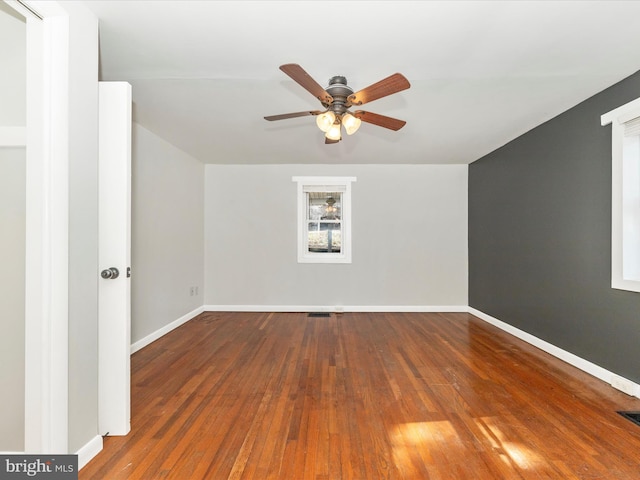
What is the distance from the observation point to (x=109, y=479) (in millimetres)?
1498

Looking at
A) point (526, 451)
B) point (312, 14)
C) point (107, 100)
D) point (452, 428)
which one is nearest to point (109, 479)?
point (452, 428)

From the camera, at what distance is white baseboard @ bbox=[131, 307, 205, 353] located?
130 inches

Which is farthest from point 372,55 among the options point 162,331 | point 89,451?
point 162,331

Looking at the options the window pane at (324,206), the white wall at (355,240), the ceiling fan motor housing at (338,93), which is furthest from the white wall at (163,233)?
the ceiling fan motor housing at (338,93)

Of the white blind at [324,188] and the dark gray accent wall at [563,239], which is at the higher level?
the white blind at [324,188]

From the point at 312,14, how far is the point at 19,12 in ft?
4.68

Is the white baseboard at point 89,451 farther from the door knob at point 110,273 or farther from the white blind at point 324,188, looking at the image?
the white blind at point 324,188

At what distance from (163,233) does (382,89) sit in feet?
10.5

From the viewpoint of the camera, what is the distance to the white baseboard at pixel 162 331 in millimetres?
3302

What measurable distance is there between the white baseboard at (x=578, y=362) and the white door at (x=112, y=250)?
3.57 meters

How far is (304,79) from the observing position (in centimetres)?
186

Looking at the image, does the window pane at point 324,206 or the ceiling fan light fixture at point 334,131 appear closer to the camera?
the ceiling fan light fixture at point 334,131

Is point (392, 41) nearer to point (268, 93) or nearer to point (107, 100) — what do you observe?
point (268, 93)

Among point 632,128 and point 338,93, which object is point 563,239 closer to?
point 632,128
